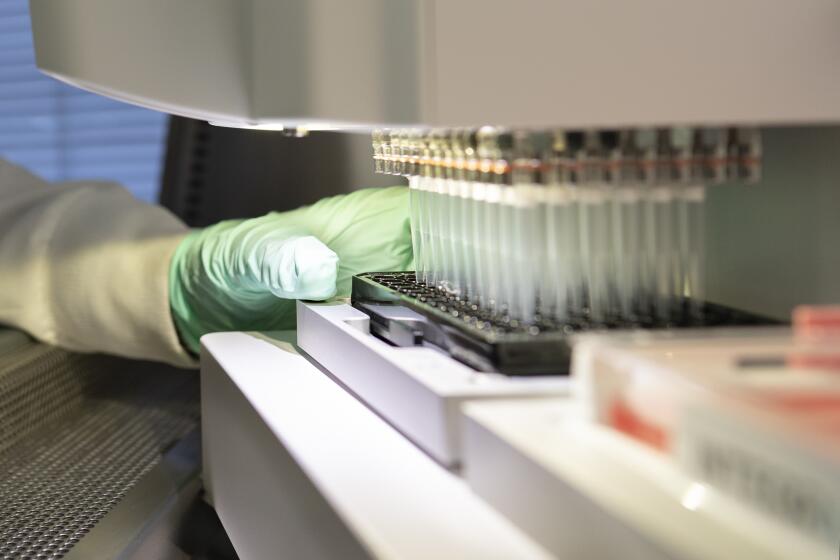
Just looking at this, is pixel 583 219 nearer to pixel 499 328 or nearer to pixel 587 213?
pixel 587 213

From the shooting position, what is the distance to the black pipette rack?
82cm

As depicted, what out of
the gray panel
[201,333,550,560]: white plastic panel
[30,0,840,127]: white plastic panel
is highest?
[30,0,840,127]: white plastic panel

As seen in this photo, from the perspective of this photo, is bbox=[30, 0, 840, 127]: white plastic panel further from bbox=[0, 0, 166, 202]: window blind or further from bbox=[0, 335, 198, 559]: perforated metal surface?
bbox=[0, 0, 166, 202]: window blind

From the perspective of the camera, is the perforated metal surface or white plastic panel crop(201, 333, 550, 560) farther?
the perforated metal surface

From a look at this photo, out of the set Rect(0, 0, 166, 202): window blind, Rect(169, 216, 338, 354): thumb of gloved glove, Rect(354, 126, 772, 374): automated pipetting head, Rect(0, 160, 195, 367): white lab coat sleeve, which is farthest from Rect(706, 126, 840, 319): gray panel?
Rect(0, 0, 166, 202): window blind

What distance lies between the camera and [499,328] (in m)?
0.87

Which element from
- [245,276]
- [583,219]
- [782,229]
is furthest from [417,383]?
[245,276]

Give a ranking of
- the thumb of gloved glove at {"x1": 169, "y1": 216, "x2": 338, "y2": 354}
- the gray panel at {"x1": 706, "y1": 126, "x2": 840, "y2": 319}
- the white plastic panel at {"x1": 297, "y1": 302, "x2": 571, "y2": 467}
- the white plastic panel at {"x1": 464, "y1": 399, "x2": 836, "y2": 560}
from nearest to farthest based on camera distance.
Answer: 1. the white plastic panel at {"x1": 464, "y1": 399, "x2": 836, "y2": 560}
2. the white plastic panel at {"x1": 297, "y1": 302, "x2": 571, "y2": 467}
3. the gray panel at {"x1": 706, "y1": 126, "x2": 840, "y2": 319}
4. the thumb of gloved glove at {"x1": 169, "y1": 216, "x2": 338, "y2": 354}

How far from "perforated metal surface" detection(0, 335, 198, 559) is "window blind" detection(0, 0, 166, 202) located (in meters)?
2.03

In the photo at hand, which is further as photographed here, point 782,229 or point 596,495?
point 782,229

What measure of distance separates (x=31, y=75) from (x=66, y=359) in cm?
256

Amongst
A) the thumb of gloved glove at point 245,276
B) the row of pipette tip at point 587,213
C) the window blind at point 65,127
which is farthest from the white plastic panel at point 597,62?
the window blind at point 65,127

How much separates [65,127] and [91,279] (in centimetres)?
236

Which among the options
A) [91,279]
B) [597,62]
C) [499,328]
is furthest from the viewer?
[91,279]
